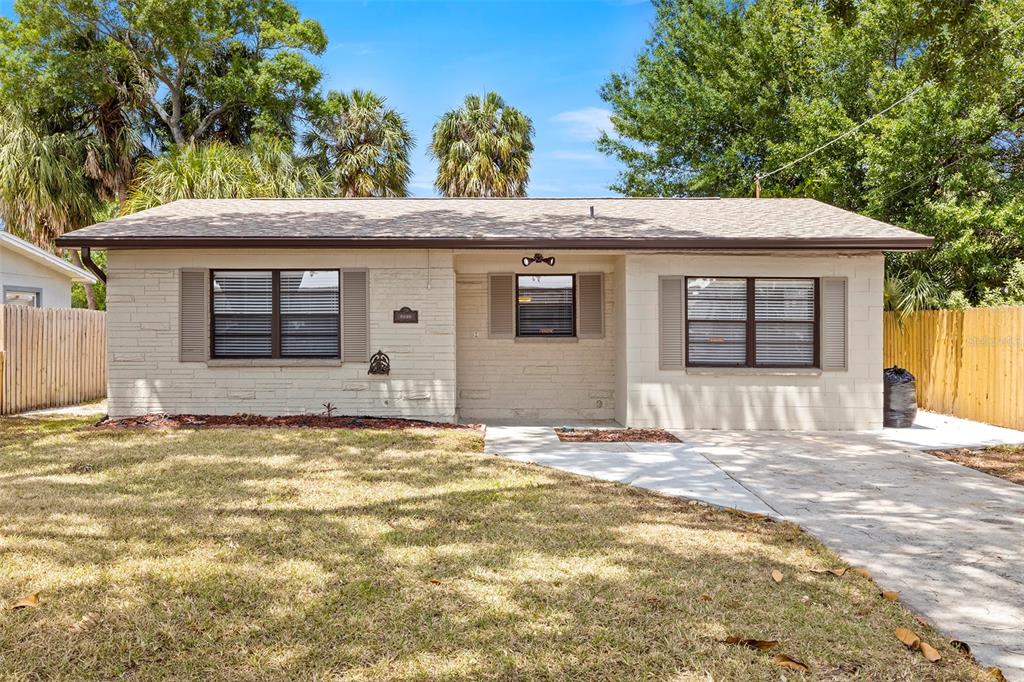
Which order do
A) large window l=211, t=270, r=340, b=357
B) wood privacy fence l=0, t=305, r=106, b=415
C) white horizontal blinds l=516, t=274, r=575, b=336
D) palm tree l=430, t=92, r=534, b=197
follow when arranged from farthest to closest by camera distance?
palm tree l=430, t=92, r=534, b=197 → white horizontal blinds l=516, t=274, r=575, b=336 → wood privacy fence l=0, t=305, r=106, b=415 → large window l=211, t=270, r=340, b=357

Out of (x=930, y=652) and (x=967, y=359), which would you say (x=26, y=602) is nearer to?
(x=930, y=652)

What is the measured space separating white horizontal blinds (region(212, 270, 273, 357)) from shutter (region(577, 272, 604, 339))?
16.2 ft

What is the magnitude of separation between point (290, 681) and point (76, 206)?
22.2 metres

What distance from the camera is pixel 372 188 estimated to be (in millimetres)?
23219

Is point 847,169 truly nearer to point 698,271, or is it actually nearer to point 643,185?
point 643,185

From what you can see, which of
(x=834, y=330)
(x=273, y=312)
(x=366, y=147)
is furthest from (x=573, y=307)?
(x=366, y=147)

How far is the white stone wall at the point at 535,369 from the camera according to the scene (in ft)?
38.4

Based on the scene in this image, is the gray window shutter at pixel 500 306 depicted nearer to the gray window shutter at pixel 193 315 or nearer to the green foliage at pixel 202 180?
the gray window shutter at pixel 193 315

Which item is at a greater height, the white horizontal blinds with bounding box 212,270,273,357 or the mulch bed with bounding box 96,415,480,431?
the white horizontal blinds with bounding box 212,270,273,357

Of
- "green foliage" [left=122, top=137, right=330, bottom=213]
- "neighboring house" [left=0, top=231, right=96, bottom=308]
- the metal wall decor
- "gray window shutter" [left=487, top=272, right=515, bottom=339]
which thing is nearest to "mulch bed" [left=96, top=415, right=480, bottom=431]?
the metal wall decor

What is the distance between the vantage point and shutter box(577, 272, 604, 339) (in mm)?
11656

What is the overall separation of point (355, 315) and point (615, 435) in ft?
13.9

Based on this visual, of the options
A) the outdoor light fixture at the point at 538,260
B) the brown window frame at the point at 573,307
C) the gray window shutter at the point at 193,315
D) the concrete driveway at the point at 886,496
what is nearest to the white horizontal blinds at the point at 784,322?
the concrete driveway at the point at 886,496

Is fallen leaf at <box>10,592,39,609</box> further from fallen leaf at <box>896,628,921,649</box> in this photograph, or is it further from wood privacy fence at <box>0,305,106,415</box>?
wood privacy fence at <box>0,305,106,415</box>
